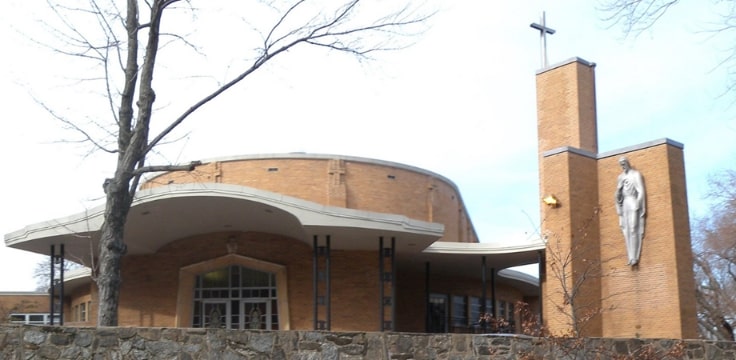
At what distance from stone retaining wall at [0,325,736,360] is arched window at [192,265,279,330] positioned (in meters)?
18.0

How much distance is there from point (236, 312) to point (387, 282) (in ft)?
17.0

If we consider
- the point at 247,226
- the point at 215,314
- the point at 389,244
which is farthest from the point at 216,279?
the point at 389,244

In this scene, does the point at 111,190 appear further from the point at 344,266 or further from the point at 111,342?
the point at 344,266

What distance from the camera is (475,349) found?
38.2 ft

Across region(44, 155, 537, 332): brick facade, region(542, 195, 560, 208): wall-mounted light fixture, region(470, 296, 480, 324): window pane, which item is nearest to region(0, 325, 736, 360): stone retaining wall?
region(542, 195, 560, 208): wall-mounted light fixture

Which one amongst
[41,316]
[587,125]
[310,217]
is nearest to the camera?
[310,217]

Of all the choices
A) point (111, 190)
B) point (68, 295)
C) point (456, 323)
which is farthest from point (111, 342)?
point (68, 295)

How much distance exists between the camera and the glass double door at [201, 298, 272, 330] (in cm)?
2920

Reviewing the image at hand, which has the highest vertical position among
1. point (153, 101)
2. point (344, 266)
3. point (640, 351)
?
point (153, 101)

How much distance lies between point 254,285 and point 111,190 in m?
13.9

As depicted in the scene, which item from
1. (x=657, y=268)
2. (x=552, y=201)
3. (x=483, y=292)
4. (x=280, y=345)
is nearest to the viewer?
(x=280, y=345)

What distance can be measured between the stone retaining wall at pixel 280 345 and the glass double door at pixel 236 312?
59.2 feet

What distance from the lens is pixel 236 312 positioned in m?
29.5

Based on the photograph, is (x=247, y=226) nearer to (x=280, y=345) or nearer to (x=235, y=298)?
(x=235, y=298)
